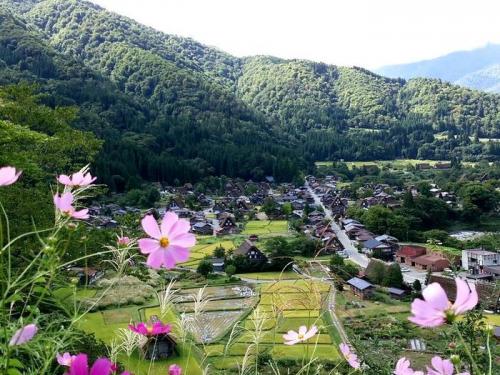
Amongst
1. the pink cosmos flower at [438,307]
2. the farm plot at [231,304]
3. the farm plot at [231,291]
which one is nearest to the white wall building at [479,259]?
→ the farm plot at [231,291]

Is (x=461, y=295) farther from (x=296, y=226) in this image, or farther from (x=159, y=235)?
(x=296, y=226)

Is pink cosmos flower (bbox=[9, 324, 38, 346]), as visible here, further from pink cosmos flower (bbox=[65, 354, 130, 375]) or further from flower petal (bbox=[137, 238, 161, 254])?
flower petal (bbox=[137, 238, 161, 254])

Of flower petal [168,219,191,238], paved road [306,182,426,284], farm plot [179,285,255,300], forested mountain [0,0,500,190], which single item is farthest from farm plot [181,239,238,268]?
flower petal [168,219,191,238]

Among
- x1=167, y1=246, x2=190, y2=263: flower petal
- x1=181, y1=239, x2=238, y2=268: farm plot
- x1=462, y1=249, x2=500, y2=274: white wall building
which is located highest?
x1=167, y1=246, x2=190, y2=263: flower petal

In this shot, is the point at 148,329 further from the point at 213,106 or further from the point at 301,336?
the point at 213,106

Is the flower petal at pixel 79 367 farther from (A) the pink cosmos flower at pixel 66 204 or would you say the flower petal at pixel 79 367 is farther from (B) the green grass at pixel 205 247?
(B) the green grass at pixel 205 247


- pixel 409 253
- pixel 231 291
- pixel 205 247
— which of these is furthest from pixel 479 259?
pixel 205 247

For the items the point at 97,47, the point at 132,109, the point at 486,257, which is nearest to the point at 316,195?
the point at 486,257
